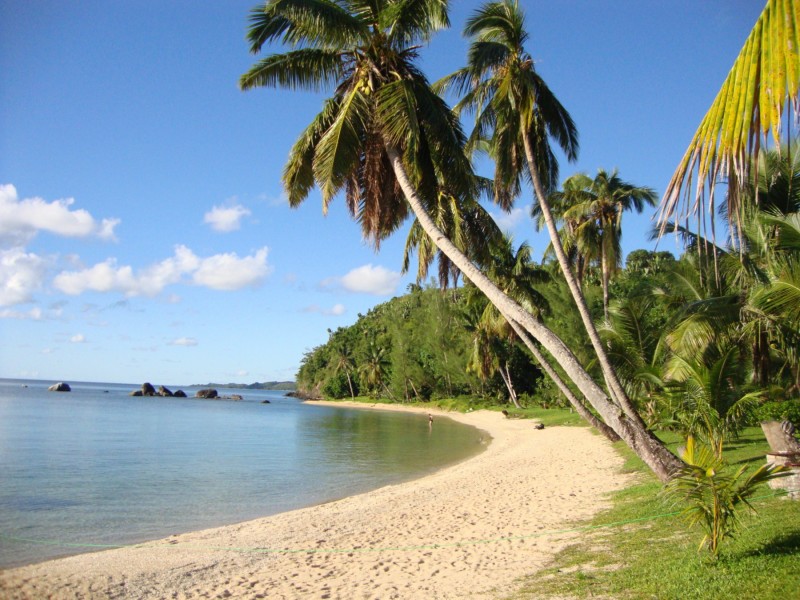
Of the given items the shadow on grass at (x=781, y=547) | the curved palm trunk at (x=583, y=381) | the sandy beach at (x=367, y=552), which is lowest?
the sandy beach at (x=367, y=552)

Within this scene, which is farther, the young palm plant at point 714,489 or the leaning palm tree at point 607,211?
the leaning palm tree at point 607,211

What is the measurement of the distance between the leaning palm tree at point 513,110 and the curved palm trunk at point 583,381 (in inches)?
78.6

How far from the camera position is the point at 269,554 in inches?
391

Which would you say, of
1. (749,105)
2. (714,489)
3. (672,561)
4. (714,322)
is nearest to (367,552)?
(672,561)

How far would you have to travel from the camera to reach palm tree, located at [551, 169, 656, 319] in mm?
23656

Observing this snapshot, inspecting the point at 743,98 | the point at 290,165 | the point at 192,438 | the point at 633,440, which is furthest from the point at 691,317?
the point at 192,438

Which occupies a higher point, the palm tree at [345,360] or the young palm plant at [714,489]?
the palm tree at [345,360]

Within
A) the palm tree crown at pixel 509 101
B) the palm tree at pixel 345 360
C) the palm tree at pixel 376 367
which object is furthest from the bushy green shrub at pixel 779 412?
the palm tree at pixel 345 360

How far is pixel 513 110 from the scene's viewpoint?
10508 mm

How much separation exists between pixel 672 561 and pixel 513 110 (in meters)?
7.83

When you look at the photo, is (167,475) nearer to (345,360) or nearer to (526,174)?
(526,174)

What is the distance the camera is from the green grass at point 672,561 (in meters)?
5.01

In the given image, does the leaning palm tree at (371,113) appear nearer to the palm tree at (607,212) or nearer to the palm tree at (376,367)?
the palm tree at (607,212)

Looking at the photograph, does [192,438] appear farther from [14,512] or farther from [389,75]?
[389,75]
